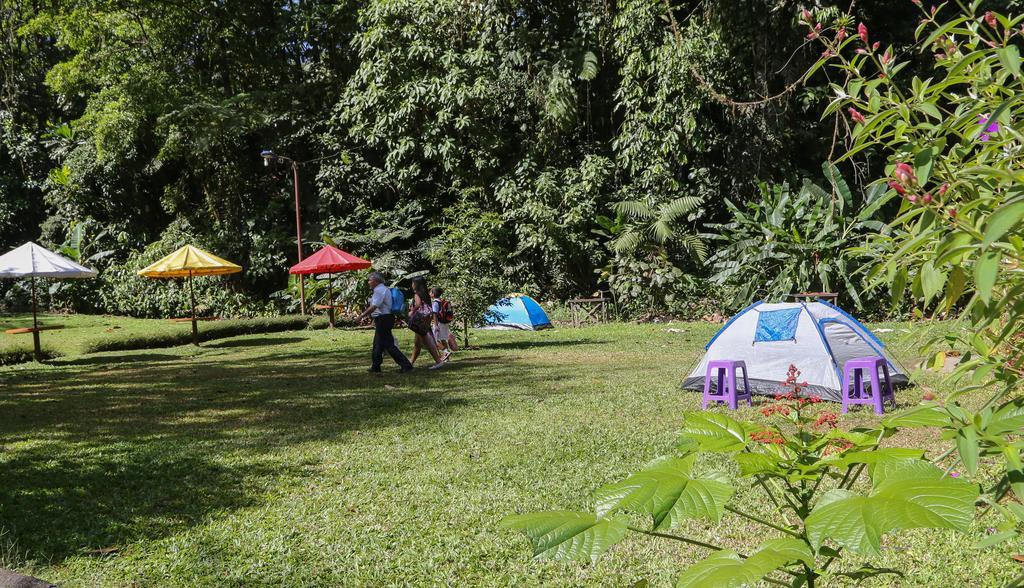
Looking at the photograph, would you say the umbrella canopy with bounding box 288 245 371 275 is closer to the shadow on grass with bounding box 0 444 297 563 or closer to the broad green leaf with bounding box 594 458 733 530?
the shadow on grass with bounding box 0 444 297 563

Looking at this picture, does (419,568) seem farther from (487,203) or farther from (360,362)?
(487,203)

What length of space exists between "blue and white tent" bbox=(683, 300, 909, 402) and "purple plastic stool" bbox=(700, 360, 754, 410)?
28 centimetres

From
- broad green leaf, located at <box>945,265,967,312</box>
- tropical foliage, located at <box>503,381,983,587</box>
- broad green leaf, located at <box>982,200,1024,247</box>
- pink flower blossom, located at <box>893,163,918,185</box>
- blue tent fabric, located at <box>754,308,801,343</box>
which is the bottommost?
blue tent fabric, located at <box>754,308,801,343</box>

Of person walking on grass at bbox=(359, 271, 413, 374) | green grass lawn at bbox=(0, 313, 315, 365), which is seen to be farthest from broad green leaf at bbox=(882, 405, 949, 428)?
green grass lawn at bbox=(0, 313, 315, 365)

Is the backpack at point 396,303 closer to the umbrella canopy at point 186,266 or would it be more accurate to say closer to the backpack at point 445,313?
the backpack at point 445,313

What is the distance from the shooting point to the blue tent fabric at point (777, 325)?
7715mm

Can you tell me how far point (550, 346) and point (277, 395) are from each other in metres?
5.53

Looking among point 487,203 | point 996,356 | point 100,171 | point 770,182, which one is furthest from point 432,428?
point 100,171

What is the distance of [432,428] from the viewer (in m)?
6.64

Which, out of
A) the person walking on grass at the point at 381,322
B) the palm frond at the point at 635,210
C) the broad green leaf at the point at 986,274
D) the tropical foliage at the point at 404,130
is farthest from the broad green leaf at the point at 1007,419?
the palm frond at the point at 635,210

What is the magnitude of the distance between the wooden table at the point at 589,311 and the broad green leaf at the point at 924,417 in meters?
16.4

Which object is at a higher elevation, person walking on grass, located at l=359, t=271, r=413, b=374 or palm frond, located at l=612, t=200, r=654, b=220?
palm frond, located at l=612, t=200, r=654, b=220

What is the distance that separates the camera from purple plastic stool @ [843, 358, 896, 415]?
6688 mm

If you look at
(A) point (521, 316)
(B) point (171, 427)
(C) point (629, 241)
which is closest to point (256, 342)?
(A) point (521, 316)
